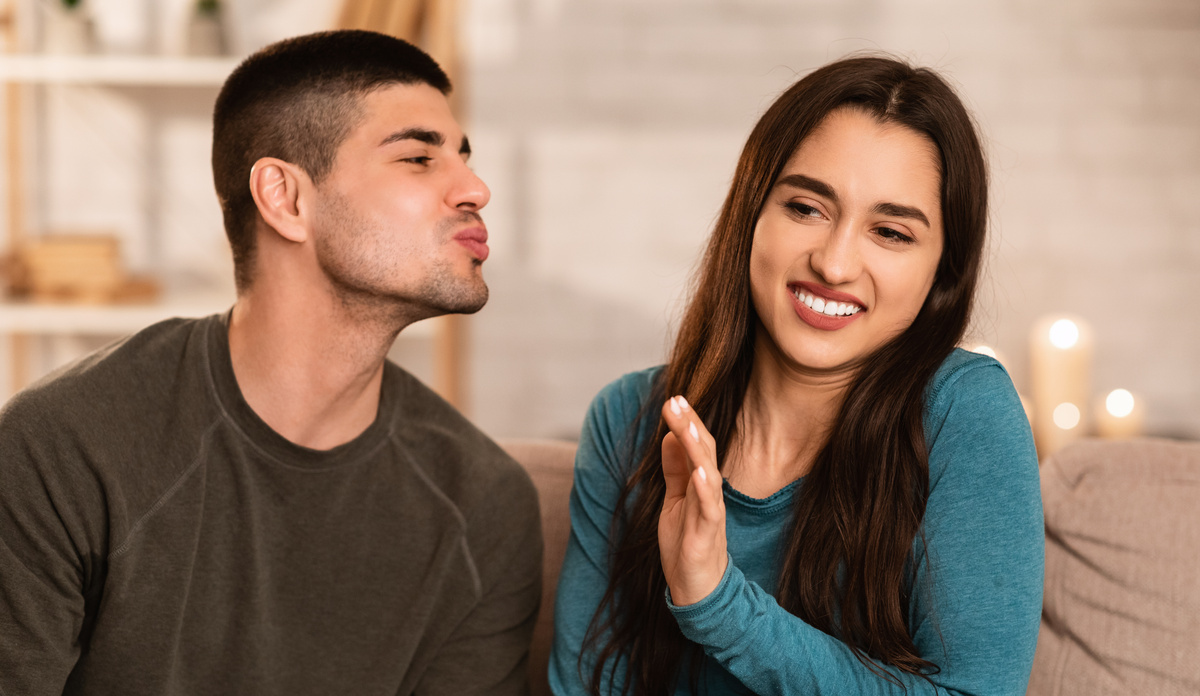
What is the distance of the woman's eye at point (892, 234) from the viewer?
1.21 meters

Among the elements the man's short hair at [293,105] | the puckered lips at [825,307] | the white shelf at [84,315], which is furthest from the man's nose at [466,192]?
the white shelf at [84,315]

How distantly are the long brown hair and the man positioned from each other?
0.87 ft

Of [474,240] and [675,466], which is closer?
[675,466]

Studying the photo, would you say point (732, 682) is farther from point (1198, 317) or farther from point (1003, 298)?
point (1198, 317)

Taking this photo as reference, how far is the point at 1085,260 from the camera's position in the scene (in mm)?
3119

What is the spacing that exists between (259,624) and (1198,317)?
9.99 ft

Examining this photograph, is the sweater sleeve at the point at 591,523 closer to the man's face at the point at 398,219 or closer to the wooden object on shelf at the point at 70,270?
the man's face at the point at 398,219

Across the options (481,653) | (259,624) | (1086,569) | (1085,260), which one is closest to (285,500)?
(259,624)

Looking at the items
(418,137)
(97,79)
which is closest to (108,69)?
(97,79)

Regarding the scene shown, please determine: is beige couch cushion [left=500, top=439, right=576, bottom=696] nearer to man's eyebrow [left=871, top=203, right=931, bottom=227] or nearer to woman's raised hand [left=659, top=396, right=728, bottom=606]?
woman's raised hand [left=659, top=396, right=728, bottom=606]

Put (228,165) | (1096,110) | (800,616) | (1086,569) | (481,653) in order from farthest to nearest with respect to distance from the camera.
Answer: (1096,110) → (228,165) → (481,653) → (1086,569) → (800,616)

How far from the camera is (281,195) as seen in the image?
1506mm

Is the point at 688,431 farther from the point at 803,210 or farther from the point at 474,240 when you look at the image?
the point at 474,240

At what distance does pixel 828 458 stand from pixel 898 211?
0.33 metres
